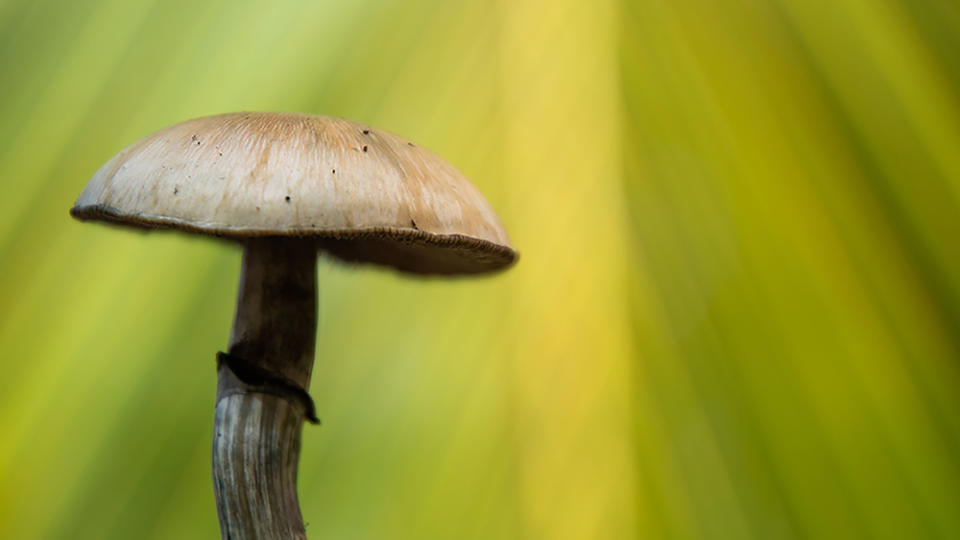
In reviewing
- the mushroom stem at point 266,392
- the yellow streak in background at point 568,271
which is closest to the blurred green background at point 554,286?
the yellow streak in background at point 568,271

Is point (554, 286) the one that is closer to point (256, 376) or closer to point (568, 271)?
point (568, 271)

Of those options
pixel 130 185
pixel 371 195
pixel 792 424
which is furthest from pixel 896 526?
pixel 130 185

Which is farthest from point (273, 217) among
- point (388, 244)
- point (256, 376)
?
point (388, 244)


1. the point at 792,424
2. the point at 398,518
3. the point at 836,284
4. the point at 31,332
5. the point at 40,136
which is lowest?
the point at 398,518

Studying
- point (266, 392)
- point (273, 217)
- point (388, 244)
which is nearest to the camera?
point (273, 217)

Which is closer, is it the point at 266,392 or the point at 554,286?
the point at 266,392

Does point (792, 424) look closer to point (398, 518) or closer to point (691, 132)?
point (691, 132)

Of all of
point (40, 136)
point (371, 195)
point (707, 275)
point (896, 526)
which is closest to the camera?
point (371, 195)
